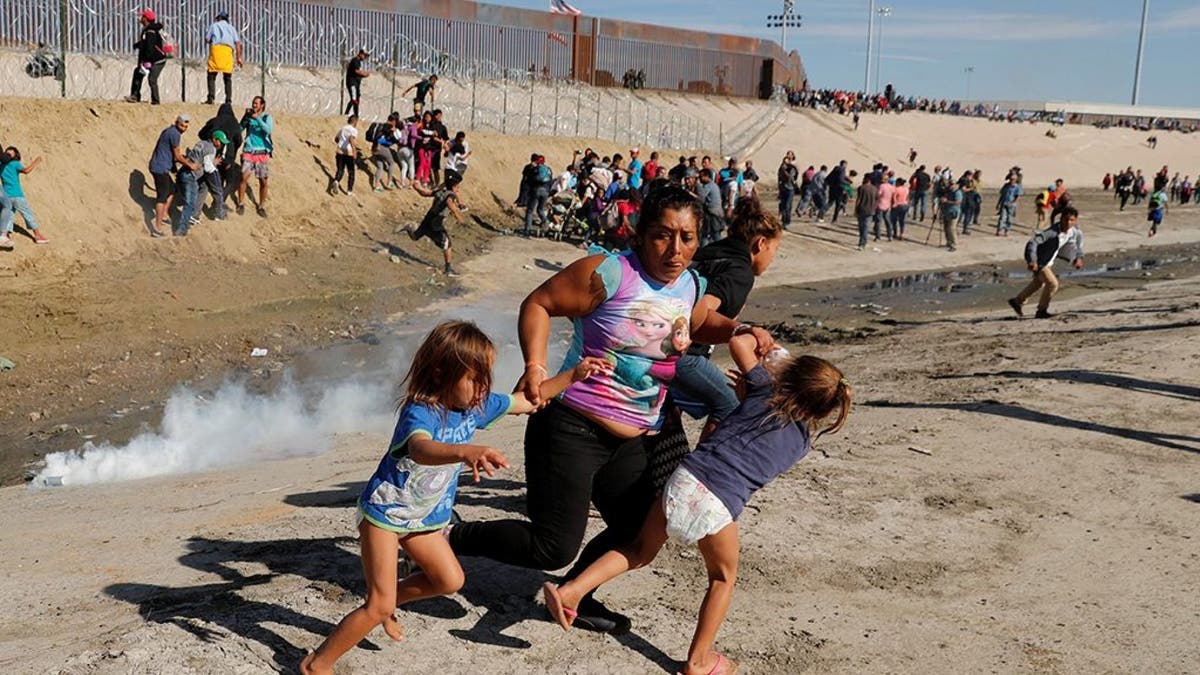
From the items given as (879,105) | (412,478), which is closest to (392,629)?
(412,478)

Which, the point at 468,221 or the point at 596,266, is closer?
the point at 596,266

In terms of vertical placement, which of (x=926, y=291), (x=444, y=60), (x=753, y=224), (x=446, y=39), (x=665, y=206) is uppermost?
(x=446, y=39)

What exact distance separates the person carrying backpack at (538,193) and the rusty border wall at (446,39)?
239 inches

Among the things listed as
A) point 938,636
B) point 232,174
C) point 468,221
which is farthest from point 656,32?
point 938,636

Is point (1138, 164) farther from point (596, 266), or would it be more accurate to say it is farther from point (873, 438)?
point (596, 266)

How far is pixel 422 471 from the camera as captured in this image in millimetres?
3891

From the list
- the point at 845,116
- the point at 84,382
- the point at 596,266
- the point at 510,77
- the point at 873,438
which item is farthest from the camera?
the point at 845,116

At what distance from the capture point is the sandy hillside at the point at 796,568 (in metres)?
4.46

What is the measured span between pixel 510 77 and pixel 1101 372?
2681 cm

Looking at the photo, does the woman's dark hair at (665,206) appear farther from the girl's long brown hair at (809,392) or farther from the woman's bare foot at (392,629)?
the woman's bare foot at (392,629)

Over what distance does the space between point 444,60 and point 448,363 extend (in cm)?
2924

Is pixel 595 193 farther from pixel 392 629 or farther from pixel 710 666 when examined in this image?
pixel 392 629

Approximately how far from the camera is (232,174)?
59.2ft

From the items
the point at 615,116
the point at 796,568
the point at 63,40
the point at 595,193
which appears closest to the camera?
the point at 796,568
